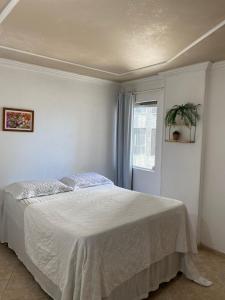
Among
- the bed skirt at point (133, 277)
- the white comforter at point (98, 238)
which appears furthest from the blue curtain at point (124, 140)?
the bed skirt at point (133, 277)

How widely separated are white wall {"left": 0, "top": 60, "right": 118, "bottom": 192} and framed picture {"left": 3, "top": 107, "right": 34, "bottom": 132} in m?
0.07

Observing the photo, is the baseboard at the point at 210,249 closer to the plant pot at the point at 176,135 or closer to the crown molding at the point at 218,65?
the plant pot at the point at 176,135

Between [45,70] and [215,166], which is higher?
[45,70]

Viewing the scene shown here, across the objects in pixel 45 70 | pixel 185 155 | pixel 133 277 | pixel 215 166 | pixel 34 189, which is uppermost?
pixel 45 70

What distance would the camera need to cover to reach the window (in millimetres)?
3914

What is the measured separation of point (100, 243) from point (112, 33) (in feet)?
5.92

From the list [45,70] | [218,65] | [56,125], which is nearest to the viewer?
[218,65]

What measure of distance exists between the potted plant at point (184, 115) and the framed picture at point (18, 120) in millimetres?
1906

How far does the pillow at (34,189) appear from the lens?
2789 mm

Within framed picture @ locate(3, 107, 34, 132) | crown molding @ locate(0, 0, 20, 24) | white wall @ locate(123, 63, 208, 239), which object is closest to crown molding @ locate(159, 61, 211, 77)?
white wall @ locate(123, 63, 208, 239)

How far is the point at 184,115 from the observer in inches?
128

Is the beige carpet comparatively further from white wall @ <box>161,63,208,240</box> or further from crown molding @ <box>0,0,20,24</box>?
crown molding @ <box>0,0,20,24</box>

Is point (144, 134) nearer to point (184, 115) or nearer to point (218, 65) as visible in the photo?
point (184, 115)

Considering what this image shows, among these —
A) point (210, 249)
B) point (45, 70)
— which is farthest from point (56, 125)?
point (210, 249)
